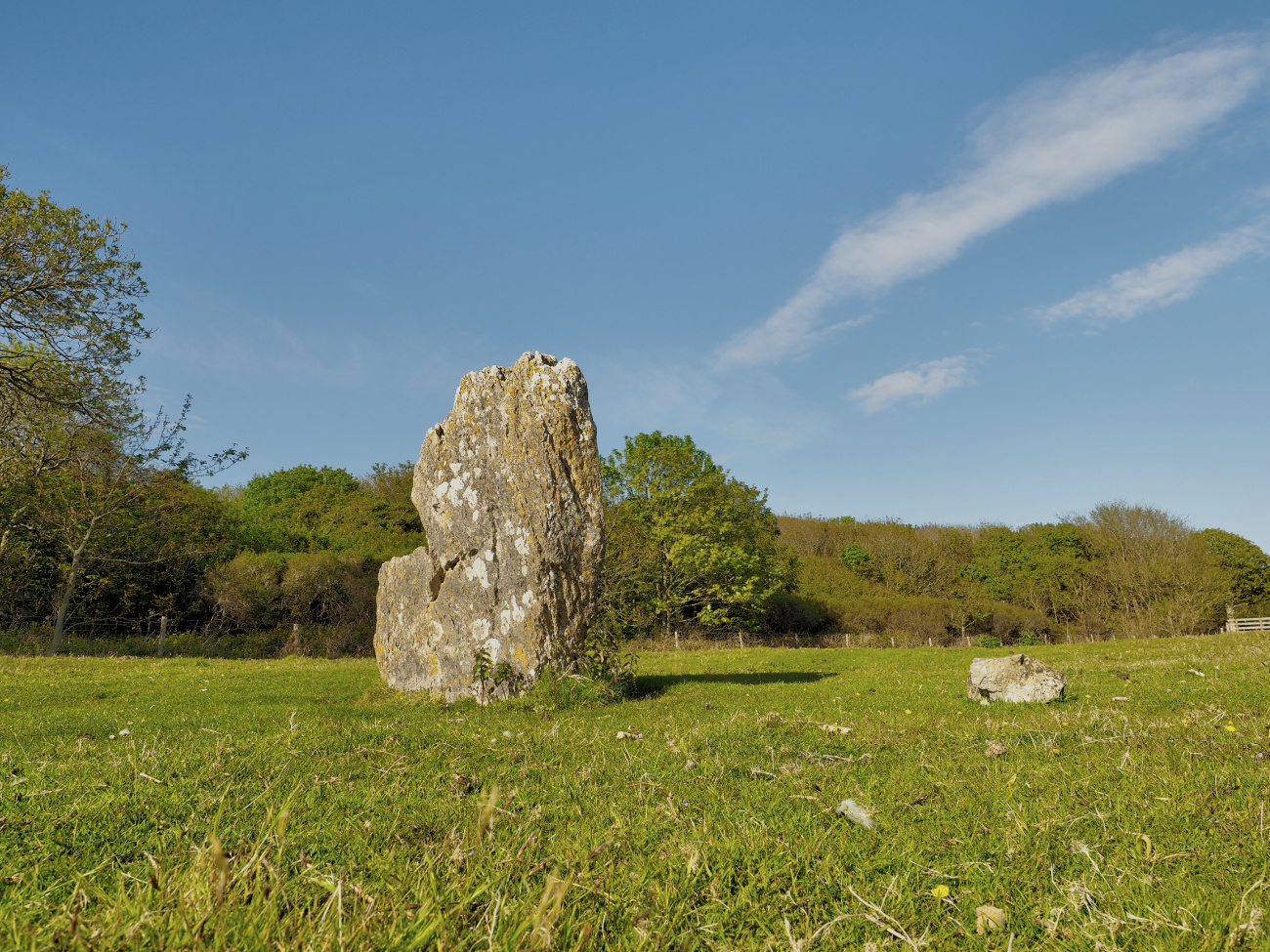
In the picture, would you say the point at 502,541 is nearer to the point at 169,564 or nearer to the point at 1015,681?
the point at 1015,681

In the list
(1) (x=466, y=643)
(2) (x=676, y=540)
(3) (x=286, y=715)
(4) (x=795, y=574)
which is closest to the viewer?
(3) (x=286, y=715)

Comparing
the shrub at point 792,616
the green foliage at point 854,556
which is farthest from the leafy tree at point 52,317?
the green foliage at point 854,556

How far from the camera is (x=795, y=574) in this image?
A: 159 ft

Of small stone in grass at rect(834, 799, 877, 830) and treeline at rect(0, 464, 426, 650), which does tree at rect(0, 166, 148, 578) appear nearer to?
treeline at rect(0, 464, 426, 650)

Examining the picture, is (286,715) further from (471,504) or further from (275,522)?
(275,522)

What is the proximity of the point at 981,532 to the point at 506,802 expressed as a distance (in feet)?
225

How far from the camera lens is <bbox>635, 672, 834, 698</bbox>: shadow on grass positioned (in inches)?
496

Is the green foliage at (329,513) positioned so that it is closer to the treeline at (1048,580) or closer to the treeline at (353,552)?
the treeline at (353,552)

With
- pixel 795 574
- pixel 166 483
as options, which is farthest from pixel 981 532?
pixel 166 483

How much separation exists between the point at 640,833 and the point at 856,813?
4.72 feet

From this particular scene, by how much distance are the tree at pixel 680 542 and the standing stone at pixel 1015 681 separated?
A: 2392 cm

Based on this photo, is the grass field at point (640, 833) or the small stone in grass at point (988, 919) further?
the small stone in grass at point (988, 919)

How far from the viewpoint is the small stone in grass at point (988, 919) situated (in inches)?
119

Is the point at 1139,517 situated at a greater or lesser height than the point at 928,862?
greater
